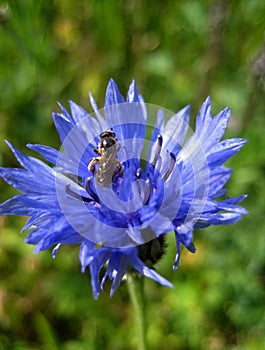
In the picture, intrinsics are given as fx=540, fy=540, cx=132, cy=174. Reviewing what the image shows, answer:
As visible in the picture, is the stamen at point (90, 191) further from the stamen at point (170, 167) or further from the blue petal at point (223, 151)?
the blue petal at point (223, 151)

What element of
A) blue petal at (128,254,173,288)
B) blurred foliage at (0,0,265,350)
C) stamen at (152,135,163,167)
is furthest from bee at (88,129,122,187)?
blurred foliage at (0,0,265,350)

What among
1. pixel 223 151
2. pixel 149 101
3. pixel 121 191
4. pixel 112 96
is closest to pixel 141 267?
pixel 121 191

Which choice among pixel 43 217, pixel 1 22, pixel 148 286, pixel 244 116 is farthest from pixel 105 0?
pixel 43 217

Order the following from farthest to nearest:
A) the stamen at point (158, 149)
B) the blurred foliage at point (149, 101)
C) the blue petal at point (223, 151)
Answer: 1. the blurred foliage at point (149, 101)
2. the stamen at point (158, 149)
3. the blue petal at point (223, 151)

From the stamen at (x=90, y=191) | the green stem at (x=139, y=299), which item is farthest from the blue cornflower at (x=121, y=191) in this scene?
the green stem at (x=139, y=299)

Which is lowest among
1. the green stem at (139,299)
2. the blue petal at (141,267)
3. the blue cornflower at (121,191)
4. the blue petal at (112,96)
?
the green stem at (139,299)

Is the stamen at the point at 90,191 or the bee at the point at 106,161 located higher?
the bee at the point at 106,161

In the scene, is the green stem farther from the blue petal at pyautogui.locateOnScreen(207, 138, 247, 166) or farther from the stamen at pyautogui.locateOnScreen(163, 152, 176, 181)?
the blue petal at pyautogui.locateOnScreen(207, 138, 247, 166)
